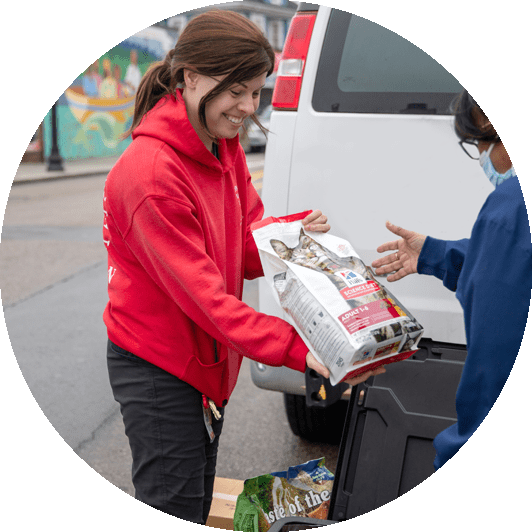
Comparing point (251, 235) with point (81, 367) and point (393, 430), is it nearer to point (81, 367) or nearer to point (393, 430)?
point (393, 430)

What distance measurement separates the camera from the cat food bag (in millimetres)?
2254

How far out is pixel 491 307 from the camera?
1.41m

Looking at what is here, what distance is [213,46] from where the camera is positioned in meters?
1.49

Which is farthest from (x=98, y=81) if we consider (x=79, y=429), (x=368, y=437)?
(x=368, y=437)

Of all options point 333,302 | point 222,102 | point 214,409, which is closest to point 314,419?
point 214,409

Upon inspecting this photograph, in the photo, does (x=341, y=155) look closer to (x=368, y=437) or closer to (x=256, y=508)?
(x=368, y=437)

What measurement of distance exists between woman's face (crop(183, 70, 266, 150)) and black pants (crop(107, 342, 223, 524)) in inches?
26.6

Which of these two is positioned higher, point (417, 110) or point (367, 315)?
point (417, 110)

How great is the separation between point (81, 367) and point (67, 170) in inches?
500

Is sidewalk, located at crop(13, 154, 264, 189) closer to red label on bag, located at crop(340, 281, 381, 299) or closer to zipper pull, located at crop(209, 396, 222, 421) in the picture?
zipper pull, located at crop(209, 396, 222, 421)

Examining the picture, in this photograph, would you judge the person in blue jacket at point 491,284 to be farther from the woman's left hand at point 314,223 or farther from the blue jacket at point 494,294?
the woman's left hand at point 314,223

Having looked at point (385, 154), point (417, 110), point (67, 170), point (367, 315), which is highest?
point (417, 110)

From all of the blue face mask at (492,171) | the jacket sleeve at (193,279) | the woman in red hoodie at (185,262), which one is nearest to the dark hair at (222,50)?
the woman in red hoodie at (185,262)

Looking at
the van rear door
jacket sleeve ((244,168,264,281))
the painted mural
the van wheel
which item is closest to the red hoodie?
jacket sleeve ((244,168,264,281))
